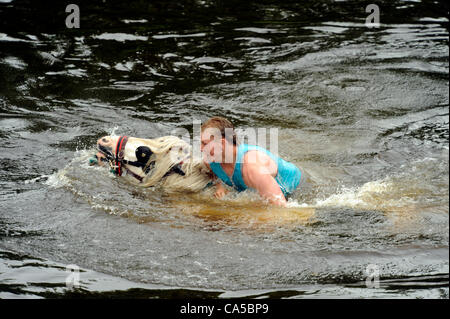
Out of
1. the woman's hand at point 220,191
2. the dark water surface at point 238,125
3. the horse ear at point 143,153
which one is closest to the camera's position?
the dark water surface at point 238,125

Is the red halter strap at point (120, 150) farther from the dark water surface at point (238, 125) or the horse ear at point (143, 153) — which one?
the dark water surface at point (238, 125)

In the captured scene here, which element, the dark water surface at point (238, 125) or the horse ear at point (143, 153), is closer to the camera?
the dark water surface at point (238, 125)

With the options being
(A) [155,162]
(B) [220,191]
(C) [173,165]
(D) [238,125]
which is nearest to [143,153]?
(A) [155,162]

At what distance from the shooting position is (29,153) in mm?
6668

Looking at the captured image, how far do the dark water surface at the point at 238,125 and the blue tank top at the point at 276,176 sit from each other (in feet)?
0.68

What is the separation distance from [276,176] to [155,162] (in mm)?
1181

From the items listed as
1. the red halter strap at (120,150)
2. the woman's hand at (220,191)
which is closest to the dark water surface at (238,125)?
the woman's hand at (220,191)

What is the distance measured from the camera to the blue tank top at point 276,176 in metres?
5.16

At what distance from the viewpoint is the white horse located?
5.15m

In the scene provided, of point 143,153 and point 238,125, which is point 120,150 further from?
point 238,125

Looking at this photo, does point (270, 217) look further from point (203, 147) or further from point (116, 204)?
point (116, 204)

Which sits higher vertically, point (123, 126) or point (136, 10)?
point (136, 10)

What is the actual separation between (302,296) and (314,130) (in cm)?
338

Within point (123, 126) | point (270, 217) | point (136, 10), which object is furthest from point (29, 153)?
point (136, 10)
